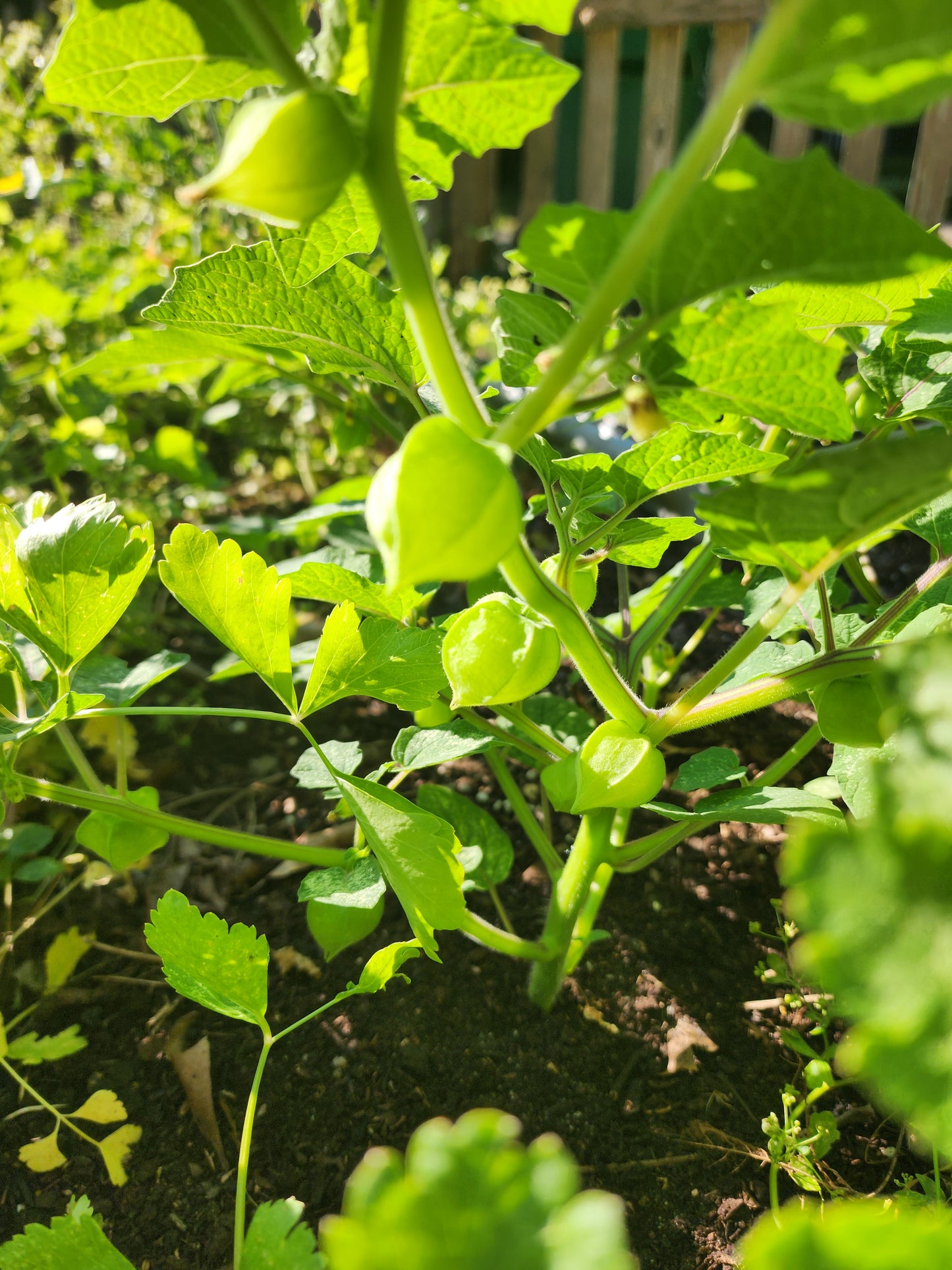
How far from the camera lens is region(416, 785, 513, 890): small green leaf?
30.6 inches

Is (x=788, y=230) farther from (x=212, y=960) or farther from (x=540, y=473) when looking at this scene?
(x=212, y=960)

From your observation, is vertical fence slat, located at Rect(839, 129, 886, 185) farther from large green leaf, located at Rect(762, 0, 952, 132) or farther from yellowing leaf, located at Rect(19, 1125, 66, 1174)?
yellowing leaf, located at Rect(19, 1125, 66, 1174)

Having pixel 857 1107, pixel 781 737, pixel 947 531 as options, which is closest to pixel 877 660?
pixel 947 531

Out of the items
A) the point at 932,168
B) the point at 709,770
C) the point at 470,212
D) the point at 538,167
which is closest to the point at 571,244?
the point at 709,770

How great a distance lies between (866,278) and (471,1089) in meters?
0.64

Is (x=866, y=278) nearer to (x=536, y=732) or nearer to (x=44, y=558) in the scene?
(x=536, y=732)

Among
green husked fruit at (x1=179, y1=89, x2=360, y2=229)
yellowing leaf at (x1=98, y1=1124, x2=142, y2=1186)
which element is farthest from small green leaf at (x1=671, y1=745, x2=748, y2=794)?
yellowing leaf at (x1=98, y1=1124, x2=142, y2=1186)

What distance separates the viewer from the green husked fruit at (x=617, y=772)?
1.68 feet

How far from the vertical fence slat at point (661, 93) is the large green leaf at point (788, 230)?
2.74 meters

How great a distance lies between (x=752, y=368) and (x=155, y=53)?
28cm

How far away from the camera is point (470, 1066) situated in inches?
28.3

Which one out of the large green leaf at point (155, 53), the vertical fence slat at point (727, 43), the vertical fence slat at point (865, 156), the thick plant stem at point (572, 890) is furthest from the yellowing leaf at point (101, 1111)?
the vertical fence slat at point (865, 156)

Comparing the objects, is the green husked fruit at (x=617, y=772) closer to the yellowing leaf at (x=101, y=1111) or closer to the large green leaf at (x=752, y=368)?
the large green leaf at (x=752, y=368)

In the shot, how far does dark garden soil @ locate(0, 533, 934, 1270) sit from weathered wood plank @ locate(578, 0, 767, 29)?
2.51m
